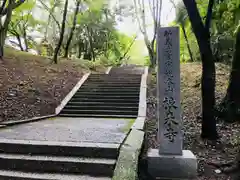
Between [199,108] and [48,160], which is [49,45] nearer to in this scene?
[199,108]

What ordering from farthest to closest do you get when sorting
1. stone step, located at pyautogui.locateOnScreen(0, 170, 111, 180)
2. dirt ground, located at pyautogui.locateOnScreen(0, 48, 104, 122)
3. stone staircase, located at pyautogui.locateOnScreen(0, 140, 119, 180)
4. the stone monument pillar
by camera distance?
dirt ground, located at pyautogui.locateOnScreen(0, 48, 104, 122) < the stone monument pillar < stone staircase, located at pyautogui.locateOnScreen(0, 140, 119, 180) < stone step, located at pyautogui.locateOnScreen(0, 170, 111, 180)

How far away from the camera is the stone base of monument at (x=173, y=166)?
427cm

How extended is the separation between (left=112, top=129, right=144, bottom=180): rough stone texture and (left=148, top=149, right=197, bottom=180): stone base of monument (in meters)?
0.33

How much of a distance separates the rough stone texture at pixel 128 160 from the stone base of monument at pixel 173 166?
329 mm

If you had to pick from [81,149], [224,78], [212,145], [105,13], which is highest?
[105,13]

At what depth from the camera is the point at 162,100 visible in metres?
4.55

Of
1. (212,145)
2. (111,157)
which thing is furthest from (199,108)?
(111,157)

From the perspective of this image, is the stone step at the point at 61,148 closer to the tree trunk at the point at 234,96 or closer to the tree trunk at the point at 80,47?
the tree trunk at the point at 234,96

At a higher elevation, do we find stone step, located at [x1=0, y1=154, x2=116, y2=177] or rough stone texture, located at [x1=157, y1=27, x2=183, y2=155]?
rough stone texture, located at [x1=157, y1=27, x2=183, y2=155]

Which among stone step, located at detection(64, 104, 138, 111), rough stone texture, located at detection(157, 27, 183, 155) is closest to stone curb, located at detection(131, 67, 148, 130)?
stone step, located at detection(64, 104, 138, 111)

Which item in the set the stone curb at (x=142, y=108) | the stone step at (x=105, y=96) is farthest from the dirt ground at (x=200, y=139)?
the stone step at (x=105, y=96)

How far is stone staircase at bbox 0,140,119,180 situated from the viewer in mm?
4180

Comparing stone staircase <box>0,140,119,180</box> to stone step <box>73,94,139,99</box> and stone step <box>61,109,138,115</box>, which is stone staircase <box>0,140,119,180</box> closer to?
stone step <box>61,109,138,115</box>

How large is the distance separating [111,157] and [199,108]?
4876 millimetres
